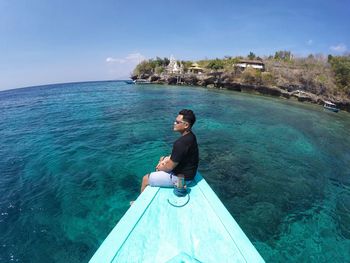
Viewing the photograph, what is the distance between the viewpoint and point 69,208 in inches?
Result: 281

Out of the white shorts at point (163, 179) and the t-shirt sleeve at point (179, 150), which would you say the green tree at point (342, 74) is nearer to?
the t-shirt sleeve at point (179, 150)

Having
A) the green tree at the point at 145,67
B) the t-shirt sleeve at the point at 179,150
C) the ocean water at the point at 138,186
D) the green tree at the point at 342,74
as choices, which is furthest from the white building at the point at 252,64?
the t-shirt sleeve at the point at 179,150

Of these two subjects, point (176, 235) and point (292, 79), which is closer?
point (176, 235)

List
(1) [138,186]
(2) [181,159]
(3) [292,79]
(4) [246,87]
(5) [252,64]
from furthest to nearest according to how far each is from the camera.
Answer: (5) [252,64], (4) [246,87], (3) [292,79], (1) [138,186], (2) [181,159]

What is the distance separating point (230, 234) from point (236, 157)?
29.3 feet

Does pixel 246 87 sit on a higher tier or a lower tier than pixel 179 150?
lower

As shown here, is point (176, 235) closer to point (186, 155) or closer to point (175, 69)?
point (186, 155)

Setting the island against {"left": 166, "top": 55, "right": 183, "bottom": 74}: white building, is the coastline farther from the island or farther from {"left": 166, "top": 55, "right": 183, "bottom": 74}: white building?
{"left": 166, "top": 55, "right": 183, "bottom": 74}: white building

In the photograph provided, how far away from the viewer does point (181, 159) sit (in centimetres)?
434

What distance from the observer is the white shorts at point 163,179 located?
4527 mm

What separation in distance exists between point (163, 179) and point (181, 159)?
688 millimetres

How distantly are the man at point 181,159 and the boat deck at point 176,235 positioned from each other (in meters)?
0.38

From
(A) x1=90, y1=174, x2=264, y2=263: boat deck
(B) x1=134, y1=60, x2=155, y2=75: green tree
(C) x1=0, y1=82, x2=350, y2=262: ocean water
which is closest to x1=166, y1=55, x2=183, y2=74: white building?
(B) x1=134, y1=60, x2=155, y2=75: green tree

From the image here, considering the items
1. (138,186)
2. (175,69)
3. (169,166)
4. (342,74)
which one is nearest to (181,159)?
(169,166)
